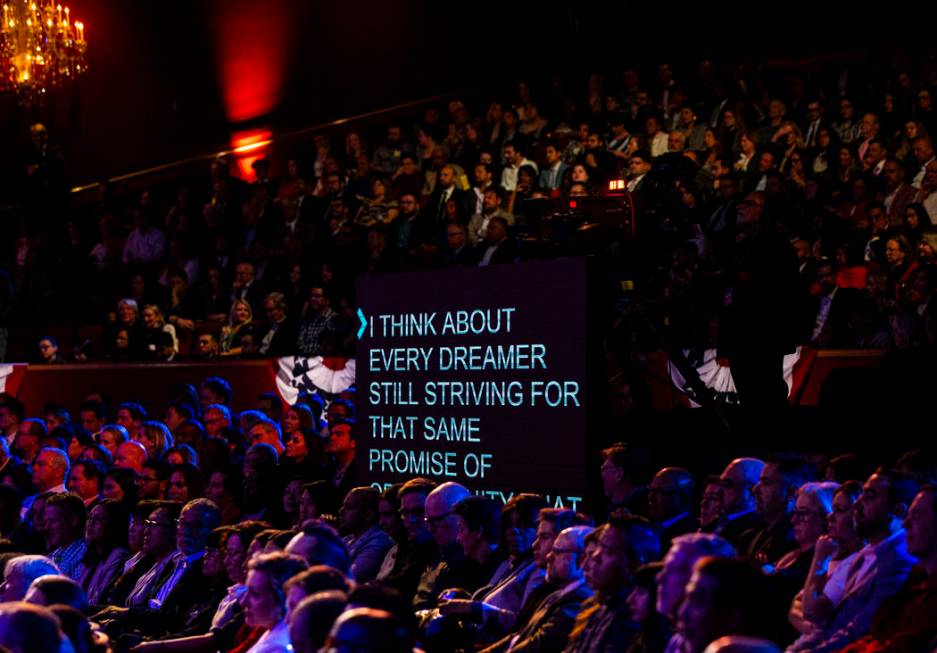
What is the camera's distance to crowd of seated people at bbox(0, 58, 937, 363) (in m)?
8.43

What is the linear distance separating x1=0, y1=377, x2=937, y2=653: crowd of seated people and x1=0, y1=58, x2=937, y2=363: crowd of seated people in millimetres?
1725

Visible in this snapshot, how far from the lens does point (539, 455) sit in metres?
6.14

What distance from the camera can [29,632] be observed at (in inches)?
145

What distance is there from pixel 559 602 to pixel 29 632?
197cm

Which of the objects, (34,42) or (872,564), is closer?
(872,564)

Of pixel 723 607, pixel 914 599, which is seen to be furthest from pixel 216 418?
pixel 723 607

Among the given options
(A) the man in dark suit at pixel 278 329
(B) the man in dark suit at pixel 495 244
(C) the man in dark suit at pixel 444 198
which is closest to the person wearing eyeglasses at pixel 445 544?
(B) the man in dark suit at pixel 495 244

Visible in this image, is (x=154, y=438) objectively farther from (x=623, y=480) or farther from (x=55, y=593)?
(x=55, y=593)

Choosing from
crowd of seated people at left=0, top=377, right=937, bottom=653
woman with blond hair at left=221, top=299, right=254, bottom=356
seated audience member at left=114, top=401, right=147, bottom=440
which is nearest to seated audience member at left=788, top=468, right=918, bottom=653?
crowd of seated people at left=0, top=377, right=937, bottom=653

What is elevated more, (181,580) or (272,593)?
(272,593)

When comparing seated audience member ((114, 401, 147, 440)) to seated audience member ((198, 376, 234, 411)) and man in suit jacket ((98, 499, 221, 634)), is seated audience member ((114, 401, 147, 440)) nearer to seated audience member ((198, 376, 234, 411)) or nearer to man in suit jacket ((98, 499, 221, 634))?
seated audience member ((198, 376, 234, 411))

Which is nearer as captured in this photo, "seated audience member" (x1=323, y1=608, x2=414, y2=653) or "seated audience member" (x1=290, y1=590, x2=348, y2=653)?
"seated audience member" (x1=323, y1=608, x2=414, y2=653)

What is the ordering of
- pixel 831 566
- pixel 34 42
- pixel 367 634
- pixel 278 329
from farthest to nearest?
pixel 34 42 < pixel 278 329 < pixel 831 566 < pixel 367 634

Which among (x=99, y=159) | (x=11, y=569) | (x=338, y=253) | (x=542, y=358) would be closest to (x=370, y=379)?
(x=542, y=358)
